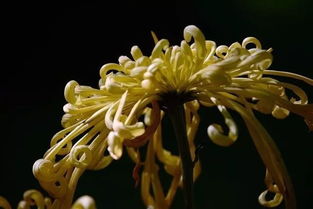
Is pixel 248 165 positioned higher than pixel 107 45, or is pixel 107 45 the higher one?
pixel 107 45

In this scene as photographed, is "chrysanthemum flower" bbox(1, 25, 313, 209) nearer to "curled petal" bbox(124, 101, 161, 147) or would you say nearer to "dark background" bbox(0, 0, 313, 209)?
"curled petal" bbox(124, 101, 161, 147)

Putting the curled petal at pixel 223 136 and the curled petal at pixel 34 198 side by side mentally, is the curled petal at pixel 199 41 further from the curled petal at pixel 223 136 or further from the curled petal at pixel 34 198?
the curled petal at pixel 34 198

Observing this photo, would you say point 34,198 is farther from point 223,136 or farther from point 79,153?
point 223,136

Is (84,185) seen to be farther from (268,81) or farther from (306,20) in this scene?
(268,81)

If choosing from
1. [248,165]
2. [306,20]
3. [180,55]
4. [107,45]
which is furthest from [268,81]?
[107,45]

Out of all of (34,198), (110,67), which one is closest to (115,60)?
(110,67)

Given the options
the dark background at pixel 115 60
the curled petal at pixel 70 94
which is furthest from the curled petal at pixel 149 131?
the dark background at pixel 115 60
